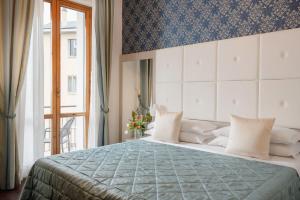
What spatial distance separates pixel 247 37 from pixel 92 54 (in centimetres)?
228

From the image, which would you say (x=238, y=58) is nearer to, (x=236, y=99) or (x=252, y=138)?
(x=236, y=99)

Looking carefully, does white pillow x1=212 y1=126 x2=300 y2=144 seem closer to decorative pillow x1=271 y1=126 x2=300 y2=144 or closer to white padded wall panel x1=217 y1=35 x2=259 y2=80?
decorative pillow x1=271 y1=126 x2=300 y2=144

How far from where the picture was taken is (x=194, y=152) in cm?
231

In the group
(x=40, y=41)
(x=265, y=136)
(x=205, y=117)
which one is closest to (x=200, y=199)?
(x=265, y=136)

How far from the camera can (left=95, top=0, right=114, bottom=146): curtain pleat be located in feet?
12.2

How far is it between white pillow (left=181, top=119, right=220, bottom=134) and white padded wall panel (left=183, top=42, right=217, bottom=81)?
0.55 m

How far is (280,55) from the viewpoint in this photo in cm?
240

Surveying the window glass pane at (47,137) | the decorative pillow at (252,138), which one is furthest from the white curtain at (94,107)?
the decorative pillow at (252,138)

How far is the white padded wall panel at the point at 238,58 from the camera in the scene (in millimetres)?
2574

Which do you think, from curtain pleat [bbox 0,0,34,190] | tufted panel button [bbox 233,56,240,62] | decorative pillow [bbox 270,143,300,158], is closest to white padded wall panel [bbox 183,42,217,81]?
tufted panel button [bbox 233,56,240,62]

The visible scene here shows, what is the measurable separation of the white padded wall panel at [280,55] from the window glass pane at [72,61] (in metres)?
2.60

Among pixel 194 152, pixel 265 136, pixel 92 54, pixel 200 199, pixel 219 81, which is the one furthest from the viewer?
pixel 92 54

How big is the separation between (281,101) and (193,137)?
39.1 inches

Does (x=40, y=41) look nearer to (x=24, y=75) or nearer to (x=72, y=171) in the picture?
(x=24, y=75)
